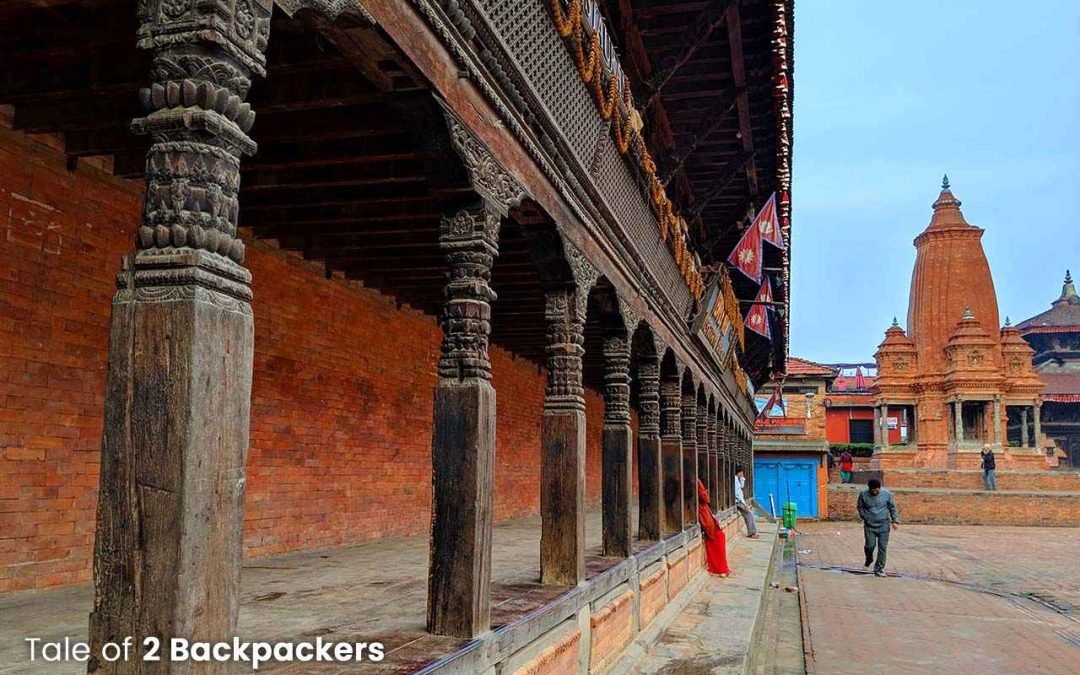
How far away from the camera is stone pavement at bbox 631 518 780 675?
7344 millimetres

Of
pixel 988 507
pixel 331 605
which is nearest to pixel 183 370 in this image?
pixel 331 605

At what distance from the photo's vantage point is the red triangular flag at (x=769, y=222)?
11.7 metres

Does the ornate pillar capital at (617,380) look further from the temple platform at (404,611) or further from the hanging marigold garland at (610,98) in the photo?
the hanging marigold garland at (610,98)

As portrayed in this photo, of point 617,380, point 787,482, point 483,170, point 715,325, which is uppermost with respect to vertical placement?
point 715,325

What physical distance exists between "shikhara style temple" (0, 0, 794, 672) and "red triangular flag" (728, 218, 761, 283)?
0.64 meters

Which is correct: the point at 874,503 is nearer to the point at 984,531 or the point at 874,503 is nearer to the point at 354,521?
the point at 354,521

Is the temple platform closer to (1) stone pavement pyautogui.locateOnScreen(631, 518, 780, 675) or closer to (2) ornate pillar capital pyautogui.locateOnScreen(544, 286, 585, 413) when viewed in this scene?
(1) stone pavement pyautogui.locateOnScreen(631, 518, 780, 675)

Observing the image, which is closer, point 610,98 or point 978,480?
point 610,98

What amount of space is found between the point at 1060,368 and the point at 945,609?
54.2 meters

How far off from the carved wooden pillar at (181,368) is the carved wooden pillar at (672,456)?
8897 millimetres

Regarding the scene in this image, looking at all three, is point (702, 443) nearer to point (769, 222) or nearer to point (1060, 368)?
point (769, 222)

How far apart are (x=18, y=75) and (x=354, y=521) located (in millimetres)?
6226

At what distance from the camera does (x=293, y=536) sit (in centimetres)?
875

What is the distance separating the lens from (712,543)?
42.8 feet
